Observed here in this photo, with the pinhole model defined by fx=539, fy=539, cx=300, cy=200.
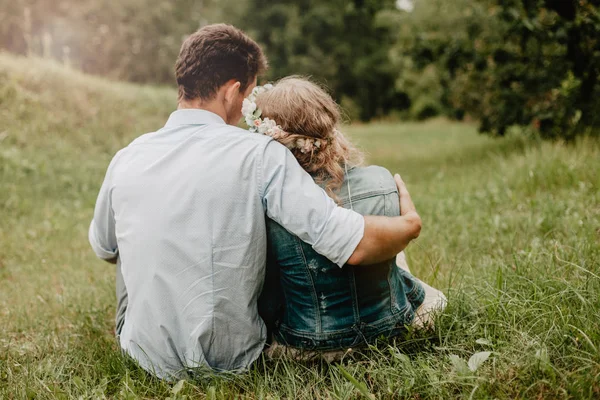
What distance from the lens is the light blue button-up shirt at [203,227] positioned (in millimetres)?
2047

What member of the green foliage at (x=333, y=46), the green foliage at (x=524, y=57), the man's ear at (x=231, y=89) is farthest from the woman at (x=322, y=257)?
the green foliage at (x=333, y=46)

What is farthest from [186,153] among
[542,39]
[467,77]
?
[467,77]

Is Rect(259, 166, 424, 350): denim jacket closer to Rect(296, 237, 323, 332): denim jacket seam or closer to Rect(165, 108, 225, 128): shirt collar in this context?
Rect(296, 237, 323, 332): denim jacket seam

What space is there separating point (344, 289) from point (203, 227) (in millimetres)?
620

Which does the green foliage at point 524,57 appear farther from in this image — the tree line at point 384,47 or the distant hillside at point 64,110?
the distant hillside at point 64,110

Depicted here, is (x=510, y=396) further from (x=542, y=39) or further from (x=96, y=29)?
(x=96, y=29)

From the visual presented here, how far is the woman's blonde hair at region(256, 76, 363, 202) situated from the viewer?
2.24 metres

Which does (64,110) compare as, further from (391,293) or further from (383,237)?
(383,237)

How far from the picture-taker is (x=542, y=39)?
6.56 meters

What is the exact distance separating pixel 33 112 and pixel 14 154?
1.39 meters

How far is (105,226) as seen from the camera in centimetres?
246

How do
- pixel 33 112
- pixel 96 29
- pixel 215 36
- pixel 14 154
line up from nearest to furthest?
pixel 215 36, pixel 14 154, pixel 33 112, pixel 96 29

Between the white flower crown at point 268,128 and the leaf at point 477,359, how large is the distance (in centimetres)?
104

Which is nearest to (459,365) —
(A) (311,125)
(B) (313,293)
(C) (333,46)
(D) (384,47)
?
(B) (313,293)
